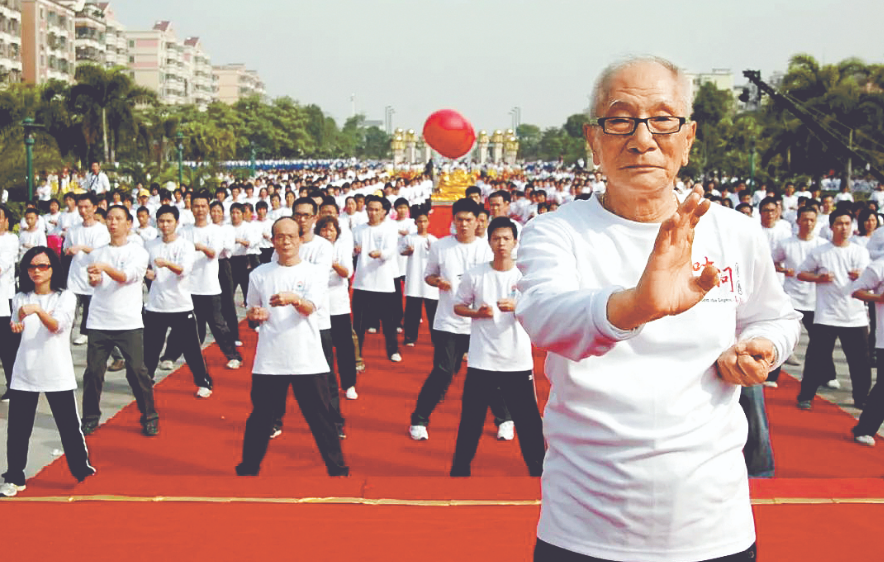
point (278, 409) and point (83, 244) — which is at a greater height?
point (83, 244)

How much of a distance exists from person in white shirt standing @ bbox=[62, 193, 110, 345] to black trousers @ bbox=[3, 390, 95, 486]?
3268 millimetres

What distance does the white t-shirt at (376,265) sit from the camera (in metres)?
9.35

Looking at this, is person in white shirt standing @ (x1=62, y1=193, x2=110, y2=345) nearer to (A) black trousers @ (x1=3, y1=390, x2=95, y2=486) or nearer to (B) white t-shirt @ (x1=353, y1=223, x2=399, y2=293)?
(B) white t-shirt @ (x1=353, y1=223, x2=399, y2=293)

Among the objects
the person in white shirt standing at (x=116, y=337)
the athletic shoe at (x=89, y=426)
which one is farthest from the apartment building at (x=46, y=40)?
the athletic shoe at (x=89, y=426)

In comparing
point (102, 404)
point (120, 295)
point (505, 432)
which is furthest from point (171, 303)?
point (505, 432)

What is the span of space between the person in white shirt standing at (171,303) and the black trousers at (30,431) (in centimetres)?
234

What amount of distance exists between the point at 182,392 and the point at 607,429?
6877 mm

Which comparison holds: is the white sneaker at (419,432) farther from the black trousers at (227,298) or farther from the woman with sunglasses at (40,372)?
the black trousers at (227,298)

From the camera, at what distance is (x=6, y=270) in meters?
7.80

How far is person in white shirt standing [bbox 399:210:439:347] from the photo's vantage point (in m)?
9.59

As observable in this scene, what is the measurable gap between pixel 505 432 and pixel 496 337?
124 centimetres

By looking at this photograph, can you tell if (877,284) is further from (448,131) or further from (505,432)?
(448,131)

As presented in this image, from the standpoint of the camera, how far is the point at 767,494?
3.98 metres

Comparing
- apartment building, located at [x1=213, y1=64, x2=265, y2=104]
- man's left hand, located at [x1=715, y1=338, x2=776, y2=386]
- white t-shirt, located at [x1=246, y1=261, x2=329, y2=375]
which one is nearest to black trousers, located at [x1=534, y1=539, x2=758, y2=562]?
man's left hand, located at [x1=715, y1=338, x2=776, y2=386]
